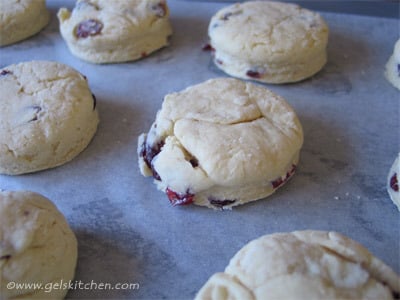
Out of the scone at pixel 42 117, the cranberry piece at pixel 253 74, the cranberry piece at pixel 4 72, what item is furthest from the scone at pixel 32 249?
the cranberry piece at pixel 253 74

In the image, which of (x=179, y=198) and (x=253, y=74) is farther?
(x=253, y=74)

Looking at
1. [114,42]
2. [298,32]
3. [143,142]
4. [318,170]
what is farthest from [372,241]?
[114,42]

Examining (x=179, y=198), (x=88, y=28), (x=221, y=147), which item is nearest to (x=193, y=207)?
(x=179, y=198)

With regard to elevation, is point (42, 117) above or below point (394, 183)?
above

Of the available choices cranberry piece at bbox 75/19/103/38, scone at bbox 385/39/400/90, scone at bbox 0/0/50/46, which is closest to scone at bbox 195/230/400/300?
scone at bbox 385/39/400/90

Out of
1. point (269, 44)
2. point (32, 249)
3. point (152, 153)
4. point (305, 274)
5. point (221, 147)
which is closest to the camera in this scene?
point (305, 274)

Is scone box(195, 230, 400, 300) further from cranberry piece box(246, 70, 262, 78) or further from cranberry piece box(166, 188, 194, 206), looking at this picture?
cranberry piece box(246, 70, 262, 78)

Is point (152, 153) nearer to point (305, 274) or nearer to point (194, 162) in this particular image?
point (194, 162)

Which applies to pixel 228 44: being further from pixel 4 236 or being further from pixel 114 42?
pixel 4 236
